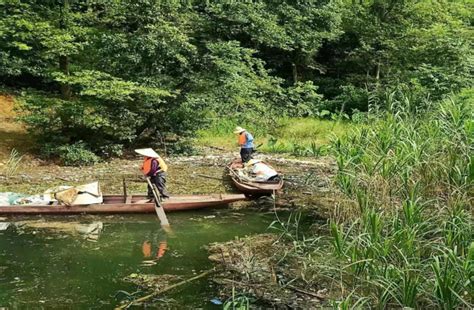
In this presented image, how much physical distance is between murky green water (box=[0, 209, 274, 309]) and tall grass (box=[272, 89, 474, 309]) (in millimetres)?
1874

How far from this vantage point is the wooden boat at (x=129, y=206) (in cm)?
993

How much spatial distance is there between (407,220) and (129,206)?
6254 millimetres

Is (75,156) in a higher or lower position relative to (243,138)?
lower

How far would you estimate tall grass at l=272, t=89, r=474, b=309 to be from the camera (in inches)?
180

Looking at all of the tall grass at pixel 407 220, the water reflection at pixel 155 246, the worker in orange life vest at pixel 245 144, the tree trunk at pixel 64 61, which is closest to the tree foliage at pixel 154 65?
the tree trunk at pixel 64 61

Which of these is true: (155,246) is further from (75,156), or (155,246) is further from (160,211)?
(75,156)

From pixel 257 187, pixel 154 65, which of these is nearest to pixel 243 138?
pixel 257 187

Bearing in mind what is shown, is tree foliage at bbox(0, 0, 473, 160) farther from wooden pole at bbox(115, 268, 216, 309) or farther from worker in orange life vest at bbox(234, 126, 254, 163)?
wooden pole at bbox(115, 268, 216, 309)

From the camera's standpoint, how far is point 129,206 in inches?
404

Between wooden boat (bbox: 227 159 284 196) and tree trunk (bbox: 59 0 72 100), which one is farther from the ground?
tree trunk (bbox: 59 0 72 100)

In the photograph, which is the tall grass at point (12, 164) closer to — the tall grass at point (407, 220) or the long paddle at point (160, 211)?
the long paddle at point (160, 211)

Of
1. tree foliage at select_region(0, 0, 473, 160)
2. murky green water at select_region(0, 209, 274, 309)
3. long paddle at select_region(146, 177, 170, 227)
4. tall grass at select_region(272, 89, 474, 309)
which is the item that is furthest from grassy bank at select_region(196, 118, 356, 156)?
tall grass at select_region(272, 89, 474, 309)

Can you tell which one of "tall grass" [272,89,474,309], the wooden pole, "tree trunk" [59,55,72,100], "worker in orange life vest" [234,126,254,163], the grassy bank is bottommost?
the grassy bank

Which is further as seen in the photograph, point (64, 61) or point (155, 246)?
point (64, 61)
